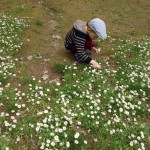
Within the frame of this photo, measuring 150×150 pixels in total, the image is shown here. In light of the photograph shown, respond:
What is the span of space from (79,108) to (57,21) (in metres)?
7.74

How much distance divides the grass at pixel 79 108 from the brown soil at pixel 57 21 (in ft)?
2.55

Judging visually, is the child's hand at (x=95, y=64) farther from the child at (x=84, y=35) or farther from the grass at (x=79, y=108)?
the grass at (x=79, y=108)

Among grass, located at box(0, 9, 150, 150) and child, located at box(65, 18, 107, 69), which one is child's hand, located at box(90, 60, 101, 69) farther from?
grass, located at box(0, 9, 150, 150)

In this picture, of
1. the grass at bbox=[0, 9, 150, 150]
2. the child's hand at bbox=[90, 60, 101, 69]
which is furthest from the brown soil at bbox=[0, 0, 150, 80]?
the child's hand at bbox=[90, 60, 101, 69]

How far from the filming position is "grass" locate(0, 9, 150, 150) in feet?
23.2

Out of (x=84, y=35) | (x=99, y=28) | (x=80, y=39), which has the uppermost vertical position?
(x=99, y=28)

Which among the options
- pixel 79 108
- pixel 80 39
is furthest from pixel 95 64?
pixel 79 108

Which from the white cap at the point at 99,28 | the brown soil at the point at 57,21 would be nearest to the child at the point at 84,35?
the white cap at the point at 99,28

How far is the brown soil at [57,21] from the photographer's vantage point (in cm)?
1064

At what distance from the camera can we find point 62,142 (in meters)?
6.84

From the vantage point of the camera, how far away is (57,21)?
47.5 ft

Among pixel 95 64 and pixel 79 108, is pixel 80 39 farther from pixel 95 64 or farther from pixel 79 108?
pixel 79 108

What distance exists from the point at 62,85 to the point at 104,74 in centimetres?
172

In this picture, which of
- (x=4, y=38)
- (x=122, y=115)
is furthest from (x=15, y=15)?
(x=122, y=115)
